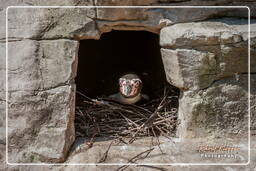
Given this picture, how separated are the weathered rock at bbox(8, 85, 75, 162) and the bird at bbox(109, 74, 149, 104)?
49cm

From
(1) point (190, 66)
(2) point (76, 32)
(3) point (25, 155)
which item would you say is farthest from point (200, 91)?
(3) point (25, 155)

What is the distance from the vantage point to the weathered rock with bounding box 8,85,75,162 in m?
1.63

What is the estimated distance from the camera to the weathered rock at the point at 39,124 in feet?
5.34

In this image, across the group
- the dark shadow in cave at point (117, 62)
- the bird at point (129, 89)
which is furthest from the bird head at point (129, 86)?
the dark shadow in cave at point (117, 62)

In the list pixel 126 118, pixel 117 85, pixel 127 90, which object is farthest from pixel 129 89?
pixel 117 85

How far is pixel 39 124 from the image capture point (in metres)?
1.64

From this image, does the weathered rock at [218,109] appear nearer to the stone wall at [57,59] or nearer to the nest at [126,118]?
the stone wall at [57,59]

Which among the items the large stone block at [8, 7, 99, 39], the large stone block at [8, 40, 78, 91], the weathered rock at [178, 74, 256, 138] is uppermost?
the large stone block at [8, 7, 99, 39]

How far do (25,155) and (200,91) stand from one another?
815 mm

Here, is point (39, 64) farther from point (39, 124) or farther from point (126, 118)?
point (126, 118)

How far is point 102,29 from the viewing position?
66.2 inches

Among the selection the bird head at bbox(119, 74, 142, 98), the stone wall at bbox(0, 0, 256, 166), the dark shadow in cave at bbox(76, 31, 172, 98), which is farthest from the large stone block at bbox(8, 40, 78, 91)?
the dark shadow in cave at bbox(76, 31, 172, 98)

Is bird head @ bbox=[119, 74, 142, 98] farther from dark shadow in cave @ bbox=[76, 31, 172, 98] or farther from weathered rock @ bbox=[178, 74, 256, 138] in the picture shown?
weathered rock @ bbox=[178, 74, 256, 138]

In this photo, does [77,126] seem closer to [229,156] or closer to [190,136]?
[190,136]
